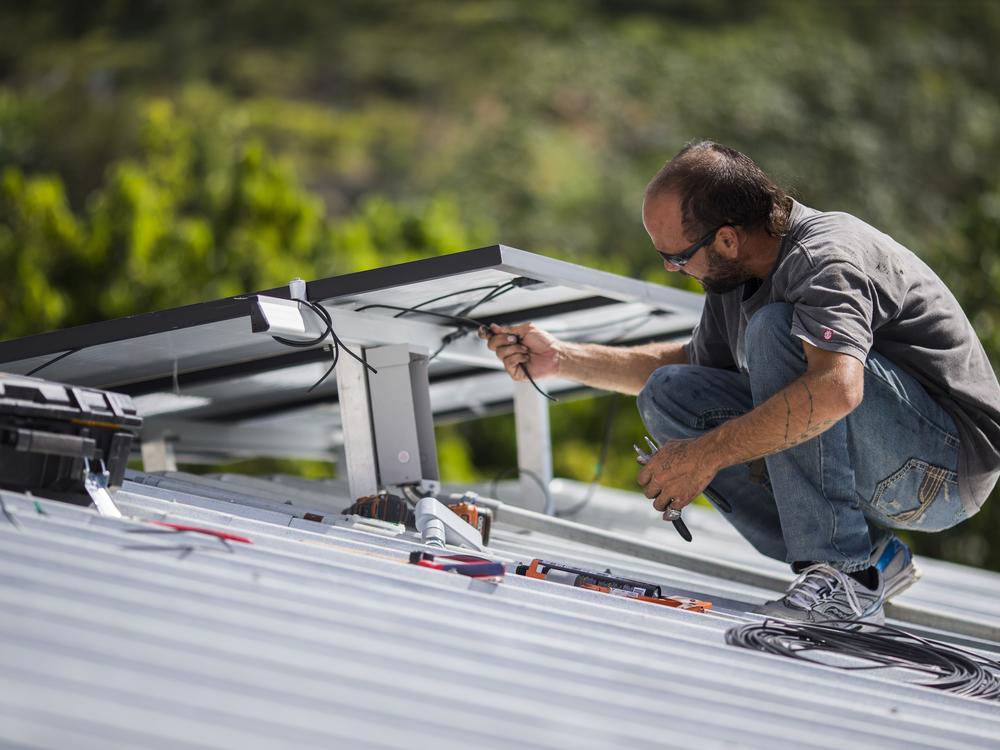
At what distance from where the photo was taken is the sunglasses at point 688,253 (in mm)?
2898

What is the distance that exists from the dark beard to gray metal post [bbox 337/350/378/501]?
3.55ft

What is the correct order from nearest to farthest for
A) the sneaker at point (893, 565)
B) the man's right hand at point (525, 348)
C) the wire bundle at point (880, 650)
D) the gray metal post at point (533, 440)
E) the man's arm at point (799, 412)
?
the wire bundle at point (880, 650) → the man's arm at point (799, 412) → the sneaker at point (893, 565) → the man's right hand at point (525, 348) → the gray metal post at point (533, 440)

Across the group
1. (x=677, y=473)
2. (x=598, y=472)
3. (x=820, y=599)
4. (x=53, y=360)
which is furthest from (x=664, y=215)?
(x=598, y=472)

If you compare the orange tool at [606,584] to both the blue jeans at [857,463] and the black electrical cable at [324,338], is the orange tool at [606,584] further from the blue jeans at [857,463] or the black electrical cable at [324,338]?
the black electrical cable at [324,338]

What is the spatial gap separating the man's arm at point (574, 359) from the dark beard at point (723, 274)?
1.70 feet

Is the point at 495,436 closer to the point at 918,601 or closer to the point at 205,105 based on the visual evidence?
the point at 918,601

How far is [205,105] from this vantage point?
28781mm

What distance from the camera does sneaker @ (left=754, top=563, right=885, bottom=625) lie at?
8.95 feet

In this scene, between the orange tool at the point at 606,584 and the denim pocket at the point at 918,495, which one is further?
the denim pocket at the point at 918,495

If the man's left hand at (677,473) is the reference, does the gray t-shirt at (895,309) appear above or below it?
above

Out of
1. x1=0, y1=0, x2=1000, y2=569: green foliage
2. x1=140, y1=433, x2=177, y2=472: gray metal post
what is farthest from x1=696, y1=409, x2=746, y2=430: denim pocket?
x1=0, y1=0, x2=1000, y2=569: green foliage

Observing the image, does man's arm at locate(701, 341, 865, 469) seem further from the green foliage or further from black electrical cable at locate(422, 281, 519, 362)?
the green foliage

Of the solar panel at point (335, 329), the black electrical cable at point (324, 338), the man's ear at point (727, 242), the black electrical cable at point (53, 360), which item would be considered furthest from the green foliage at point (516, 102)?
the man's ear at point (727, 242)

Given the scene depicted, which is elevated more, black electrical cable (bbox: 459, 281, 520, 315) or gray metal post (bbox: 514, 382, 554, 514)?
black electrical cable (bbox: 459, 281, 520, 315)
